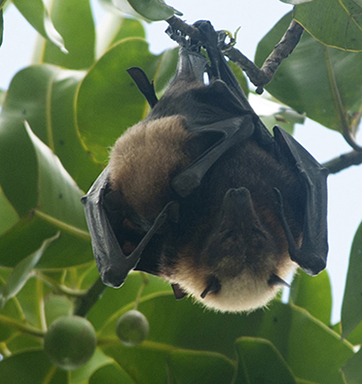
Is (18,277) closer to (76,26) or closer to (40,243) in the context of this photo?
(40,243)

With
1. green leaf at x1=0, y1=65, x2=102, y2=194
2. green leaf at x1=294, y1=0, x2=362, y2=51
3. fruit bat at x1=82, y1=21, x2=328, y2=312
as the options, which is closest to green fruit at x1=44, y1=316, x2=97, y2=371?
fruit bat at x1=82, y1=21, x2=328, y2=312

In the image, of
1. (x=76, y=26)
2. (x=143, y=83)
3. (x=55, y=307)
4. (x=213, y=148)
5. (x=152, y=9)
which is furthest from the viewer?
(x=76, y=26)

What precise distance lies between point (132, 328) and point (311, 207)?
105 cm

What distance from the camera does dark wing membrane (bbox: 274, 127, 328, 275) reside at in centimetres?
220

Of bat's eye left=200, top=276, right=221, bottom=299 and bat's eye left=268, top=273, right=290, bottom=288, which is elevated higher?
bat's eye left=200, top=276, right=221, bottom=299

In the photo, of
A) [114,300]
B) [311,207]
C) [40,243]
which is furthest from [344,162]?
[40,243]

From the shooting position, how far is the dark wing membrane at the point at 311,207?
2.20 m

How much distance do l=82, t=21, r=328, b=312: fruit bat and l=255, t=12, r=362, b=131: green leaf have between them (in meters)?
0.45

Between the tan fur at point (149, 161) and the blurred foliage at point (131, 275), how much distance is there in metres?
0.43

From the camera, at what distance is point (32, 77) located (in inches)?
126

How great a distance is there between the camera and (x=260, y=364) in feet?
8.34

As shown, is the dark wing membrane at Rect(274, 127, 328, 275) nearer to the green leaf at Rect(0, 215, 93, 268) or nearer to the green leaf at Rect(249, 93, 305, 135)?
the green leaf at Rect(249, 93, 305, 135)

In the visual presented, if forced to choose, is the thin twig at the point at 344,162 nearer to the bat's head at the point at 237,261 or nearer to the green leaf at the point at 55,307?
the bat's head at the point at 237,261

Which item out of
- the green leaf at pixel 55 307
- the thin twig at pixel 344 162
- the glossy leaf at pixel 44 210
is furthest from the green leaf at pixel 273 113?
the green leaf at pixel 55 307
